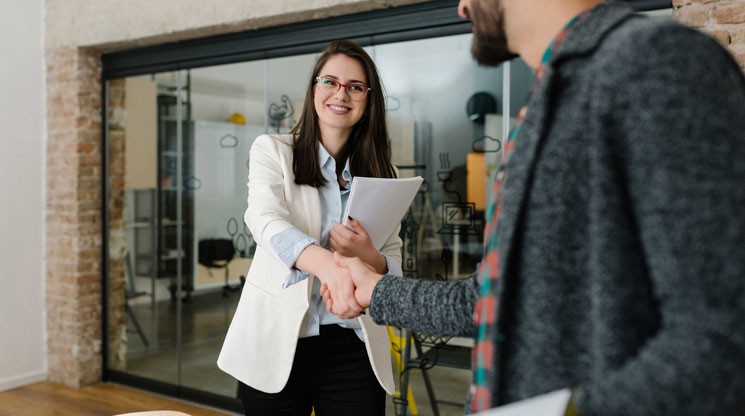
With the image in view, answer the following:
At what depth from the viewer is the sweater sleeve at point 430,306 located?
3.26 ft

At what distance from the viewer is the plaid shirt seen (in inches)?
29.8

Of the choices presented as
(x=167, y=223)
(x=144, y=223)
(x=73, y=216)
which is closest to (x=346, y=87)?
(x=167, y=223)

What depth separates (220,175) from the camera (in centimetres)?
377

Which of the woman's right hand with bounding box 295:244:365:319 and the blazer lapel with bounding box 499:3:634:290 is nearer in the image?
the blazer lapel with bounding box 499:3:634:290

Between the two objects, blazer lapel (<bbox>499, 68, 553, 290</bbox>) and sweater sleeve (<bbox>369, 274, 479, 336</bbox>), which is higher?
blazer lapel (<bbox>499, 68, 553, 290</bbox>)

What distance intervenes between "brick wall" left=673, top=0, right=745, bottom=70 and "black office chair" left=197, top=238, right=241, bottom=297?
2.72 m

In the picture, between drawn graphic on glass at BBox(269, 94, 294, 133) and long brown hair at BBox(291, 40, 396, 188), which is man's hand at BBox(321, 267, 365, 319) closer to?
long brown hair at BBox(291, 40, 396, 188)

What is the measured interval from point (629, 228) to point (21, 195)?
14.4 ft

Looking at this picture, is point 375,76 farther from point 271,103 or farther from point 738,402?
point 271,103

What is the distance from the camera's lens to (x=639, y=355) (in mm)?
619

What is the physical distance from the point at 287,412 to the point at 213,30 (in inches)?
98.0

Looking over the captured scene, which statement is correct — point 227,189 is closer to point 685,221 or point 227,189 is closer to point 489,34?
point 489,34

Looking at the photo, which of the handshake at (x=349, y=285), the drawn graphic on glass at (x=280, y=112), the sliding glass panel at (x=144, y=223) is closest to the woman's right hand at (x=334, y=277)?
the handshake at (x=349, y=285)

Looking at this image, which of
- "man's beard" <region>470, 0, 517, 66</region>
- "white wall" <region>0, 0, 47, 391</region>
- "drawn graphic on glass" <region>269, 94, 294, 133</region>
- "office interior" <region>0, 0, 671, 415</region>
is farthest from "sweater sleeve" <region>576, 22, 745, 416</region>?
"white wall" <region>0, 0, 47, 391</region>
